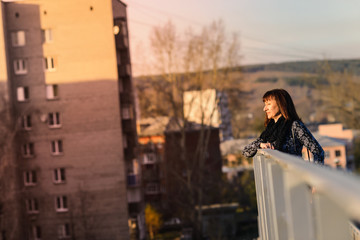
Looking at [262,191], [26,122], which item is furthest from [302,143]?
[26,122]

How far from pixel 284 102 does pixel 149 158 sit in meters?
56.0

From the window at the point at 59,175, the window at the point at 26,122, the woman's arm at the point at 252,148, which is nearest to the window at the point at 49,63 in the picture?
the window at the point at 26,122

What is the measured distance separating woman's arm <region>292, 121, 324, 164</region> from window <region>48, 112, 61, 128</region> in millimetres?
40224

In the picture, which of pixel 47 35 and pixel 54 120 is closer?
pixel 47 35

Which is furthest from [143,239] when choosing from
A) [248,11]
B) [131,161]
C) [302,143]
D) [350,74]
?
[302,143]

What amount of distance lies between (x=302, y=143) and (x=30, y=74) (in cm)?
3978

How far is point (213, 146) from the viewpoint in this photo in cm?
5209

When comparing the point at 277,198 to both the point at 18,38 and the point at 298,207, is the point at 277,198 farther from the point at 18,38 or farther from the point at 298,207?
the point at 18,38

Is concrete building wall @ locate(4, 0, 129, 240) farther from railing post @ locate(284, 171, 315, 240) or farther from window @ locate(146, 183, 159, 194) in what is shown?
railing post @ locate(284, 171, 315, 240)

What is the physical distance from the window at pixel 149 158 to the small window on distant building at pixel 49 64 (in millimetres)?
17334

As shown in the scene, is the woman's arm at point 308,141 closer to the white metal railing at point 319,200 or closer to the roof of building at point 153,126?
the white metal railing at point 319,200

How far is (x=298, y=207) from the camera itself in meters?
1.74

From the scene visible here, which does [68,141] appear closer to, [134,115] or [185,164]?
[134,115]

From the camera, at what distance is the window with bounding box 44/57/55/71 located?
42319 millimetres
